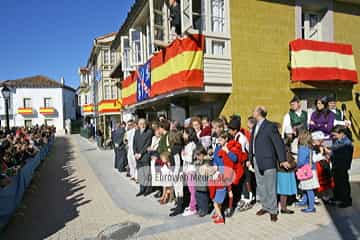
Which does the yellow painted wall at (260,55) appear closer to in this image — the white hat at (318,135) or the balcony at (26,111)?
the white hat at (318,135)

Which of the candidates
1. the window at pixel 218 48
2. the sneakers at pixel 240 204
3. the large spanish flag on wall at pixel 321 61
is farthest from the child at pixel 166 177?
the large spanish flag on wall at pixel 321 61

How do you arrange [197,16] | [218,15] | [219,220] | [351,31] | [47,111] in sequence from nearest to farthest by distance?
[219,220] → [218,15] → [197,16] → [351,31] → [47,111]

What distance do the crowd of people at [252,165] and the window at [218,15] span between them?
314 cm

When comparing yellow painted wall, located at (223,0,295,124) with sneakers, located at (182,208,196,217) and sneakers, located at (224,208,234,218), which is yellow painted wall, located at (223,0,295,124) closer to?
sneakers, located at (224,208,234,218)

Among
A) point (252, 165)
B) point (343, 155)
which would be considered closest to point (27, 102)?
point (252, 165)

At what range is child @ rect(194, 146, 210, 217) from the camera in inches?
184

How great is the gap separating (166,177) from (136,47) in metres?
7.69

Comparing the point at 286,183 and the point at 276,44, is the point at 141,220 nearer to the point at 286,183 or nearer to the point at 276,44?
the point at 286,183

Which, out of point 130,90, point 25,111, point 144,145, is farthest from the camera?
point 25,111

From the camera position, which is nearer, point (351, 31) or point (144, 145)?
point (144, 145)

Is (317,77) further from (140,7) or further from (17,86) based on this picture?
(17,86)

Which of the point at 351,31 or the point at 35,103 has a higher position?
the point at 35,103

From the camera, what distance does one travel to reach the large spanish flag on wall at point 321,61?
810cm

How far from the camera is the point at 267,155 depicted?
14.4 feet
